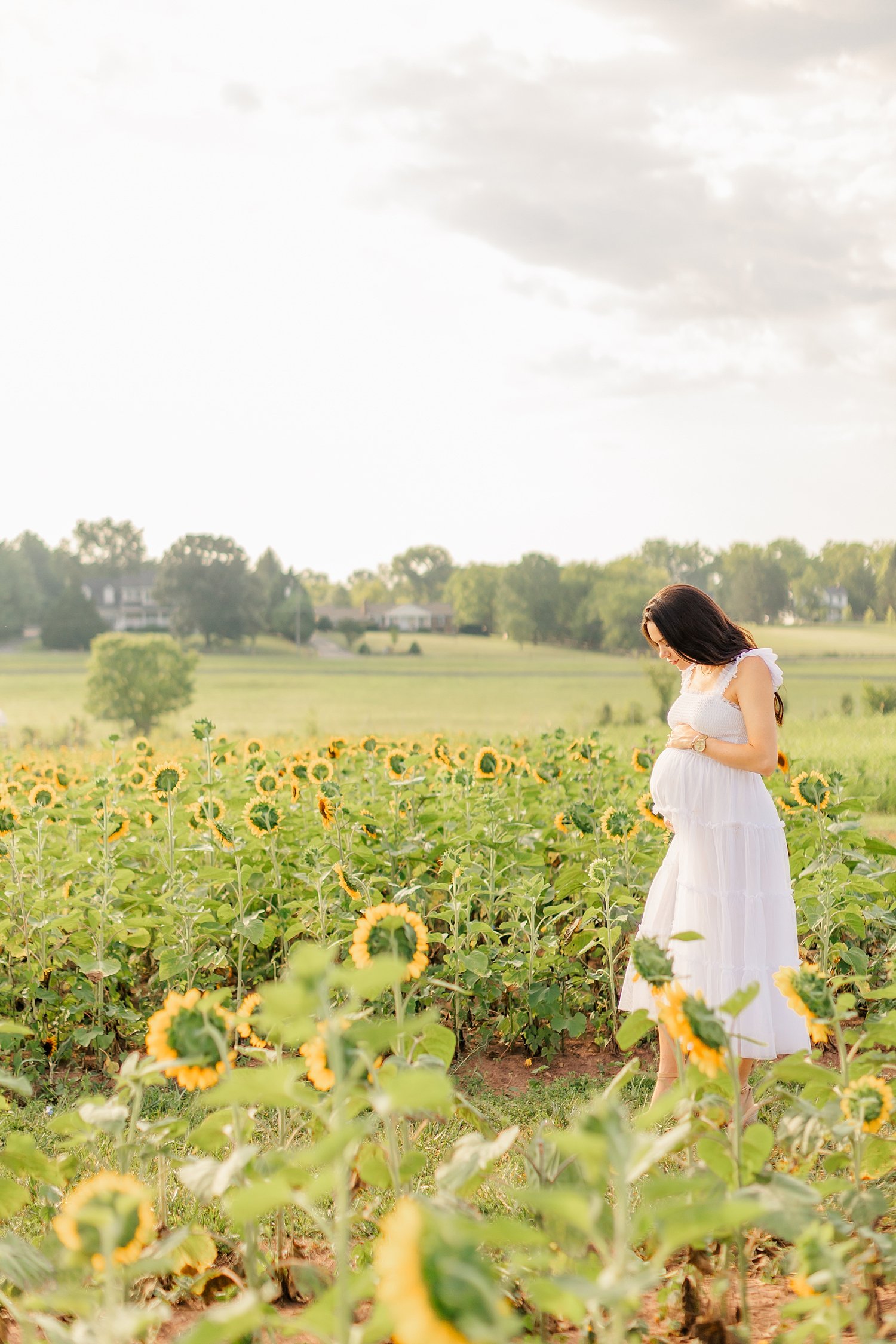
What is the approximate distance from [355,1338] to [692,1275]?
1021mm

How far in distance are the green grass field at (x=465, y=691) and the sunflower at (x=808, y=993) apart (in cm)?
909

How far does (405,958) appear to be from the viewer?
180 cm

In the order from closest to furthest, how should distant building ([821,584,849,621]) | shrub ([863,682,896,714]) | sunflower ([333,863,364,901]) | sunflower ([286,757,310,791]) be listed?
sunflower ([333,863,364,901]) → sunflower ([286,757,310,791]) → shrub ([863,682,896,714]) → distant building ([821,584,849,621])

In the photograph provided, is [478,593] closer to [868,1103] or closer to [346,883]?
[346,883]

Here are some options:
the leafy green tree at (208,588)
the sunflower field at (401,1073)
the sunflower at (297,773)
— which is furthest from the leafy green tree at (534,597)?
the sunflower at (297,773)

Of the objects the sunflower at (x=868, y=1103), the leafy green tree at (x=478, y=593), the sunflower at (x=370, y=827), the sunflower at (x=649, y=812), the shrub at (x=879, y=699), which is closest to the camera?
the sunflower at (x=868, y=1103)

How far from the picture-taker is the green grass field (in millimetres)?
17500

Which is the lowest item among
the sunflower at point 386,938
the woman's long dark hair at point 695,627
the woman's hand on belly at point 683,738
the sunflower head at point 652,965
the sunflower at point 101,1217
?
the sunflower at point 101,1217

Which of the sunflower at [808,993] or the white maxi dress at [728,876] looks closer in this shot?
the sunflower at [808,993]

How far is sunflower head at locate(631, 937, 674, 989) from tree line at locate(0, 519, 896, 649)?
2156 centimetres

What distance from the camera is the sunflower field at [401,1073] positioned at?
3.99 feet

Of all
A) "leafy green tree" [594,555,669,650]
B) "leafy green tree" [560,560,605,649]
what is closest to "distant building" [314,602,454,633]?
"leafy green tree" [560,560,605,649]

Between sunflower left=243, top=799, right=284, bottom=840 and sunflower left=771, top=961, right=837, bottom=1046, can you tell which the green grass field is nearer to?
sunflower left=243, top=799, right=284, bottom=840

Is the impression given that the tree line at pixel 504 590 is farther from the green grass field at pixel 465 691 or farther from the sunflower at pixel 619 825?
Result: the sunflower at pixel 619 825
